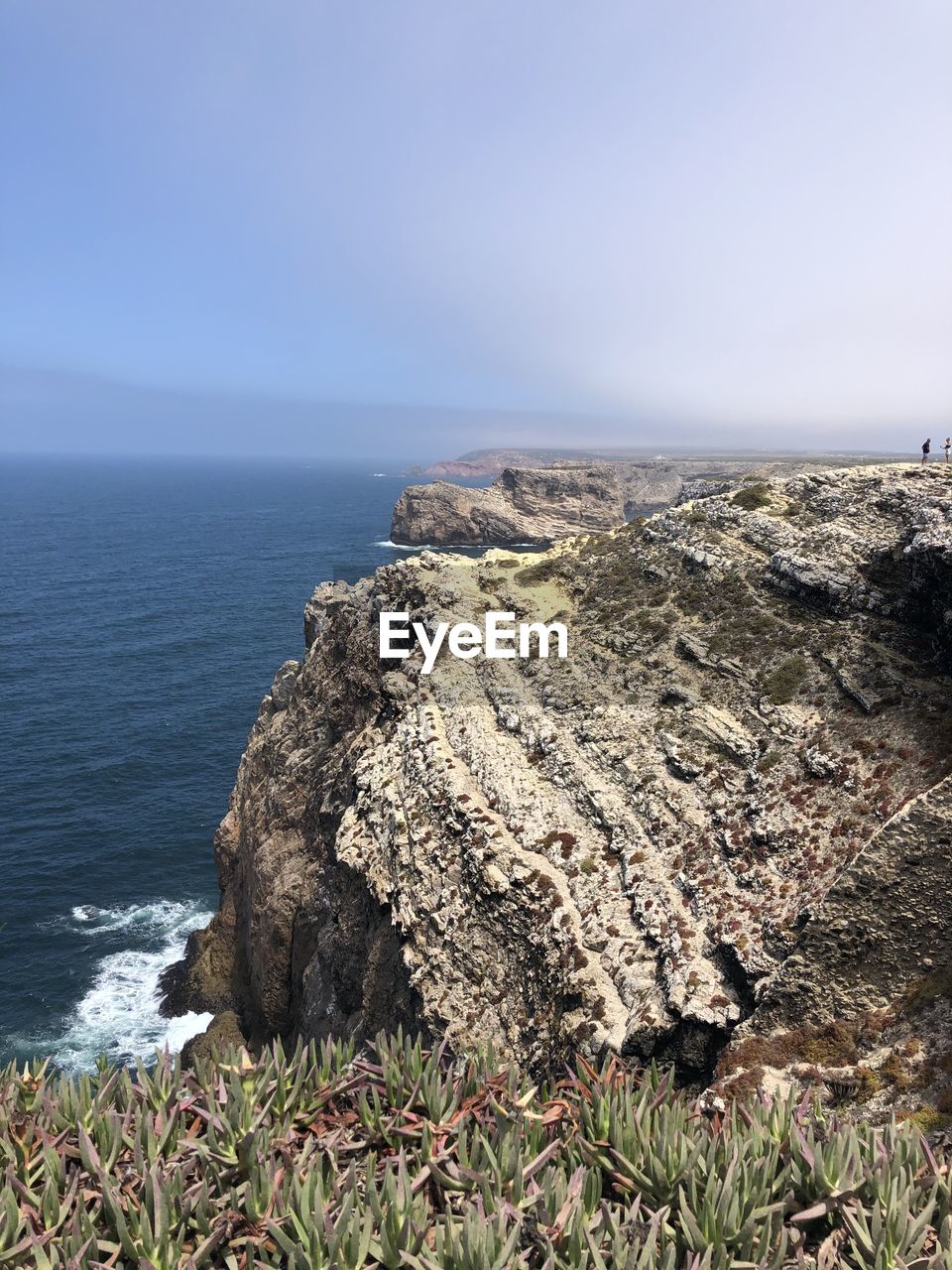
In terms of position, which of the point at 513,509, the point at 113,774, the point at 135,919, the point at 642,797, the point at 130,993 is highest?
the point at 513,509

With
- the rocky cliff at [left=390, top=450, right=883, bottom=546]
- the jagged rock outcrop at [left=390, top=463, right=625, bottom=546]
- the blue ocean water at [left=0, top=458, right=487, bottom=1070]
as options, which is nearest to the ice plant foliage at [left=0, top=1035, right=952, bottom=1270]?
the blue ocean water at [left=0, top=458, right=487, bottom=1070]

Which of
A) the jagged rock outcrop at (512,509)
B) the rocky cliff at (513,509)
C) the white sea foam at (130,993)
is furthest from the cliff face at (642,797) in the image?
the jagged rock outcrop at (512,509)

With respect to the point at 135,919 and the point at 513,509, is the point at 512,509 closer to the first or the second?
the point at 513,509

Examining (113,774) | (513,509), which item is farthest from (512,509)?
(113,774)

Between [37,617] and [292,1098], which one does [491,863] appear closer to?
[292,1098]

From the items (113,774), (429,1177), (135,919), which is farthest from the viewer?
(113,774)

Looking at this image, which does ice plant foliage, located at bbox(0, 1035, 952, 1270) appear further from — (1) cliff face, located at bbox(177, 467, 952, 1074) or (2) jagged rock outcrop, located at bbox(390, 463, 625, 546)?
(2) jagged rock outcrop, located at bbox(390, 463, 625, 546)

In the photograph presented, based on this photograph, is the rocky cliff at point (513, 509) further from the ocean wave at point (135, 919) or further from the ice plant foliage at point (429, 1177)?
the ice plant foliage at point (429, 1177)
